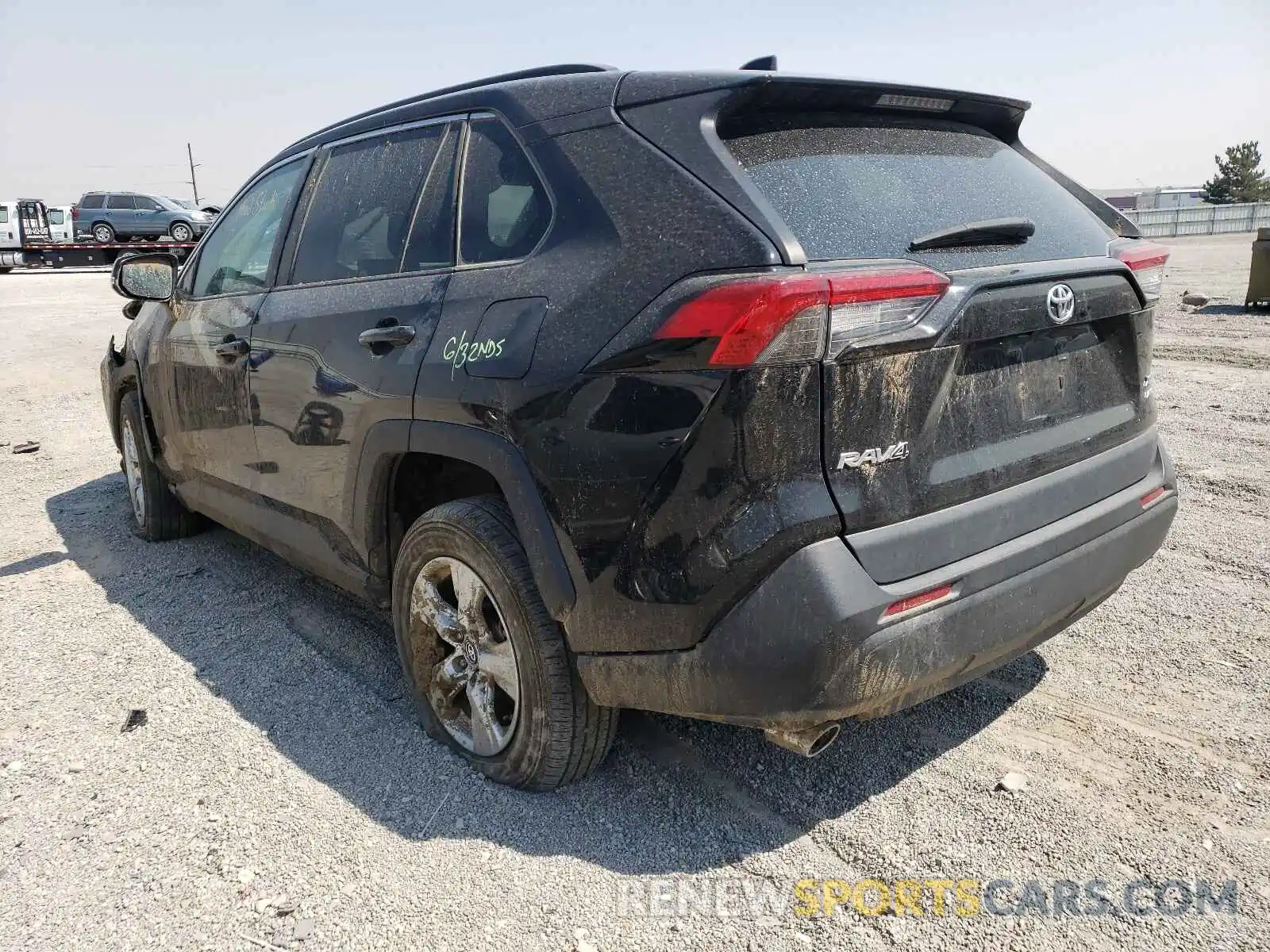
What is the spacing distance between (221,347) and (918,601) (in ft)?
9.76

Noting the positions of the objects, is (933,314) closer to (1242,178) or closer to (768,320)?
(768,320)

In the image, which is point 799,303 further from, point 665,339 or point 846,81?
point 846,81

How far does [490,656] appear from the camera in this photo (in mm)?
2650

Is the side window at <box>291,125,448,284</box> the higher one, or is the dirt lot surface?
Answer: the side window at <box>291,125,448,284</box>

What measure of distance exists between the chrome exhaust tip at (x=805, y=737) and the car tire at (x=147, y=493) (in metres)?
3.80

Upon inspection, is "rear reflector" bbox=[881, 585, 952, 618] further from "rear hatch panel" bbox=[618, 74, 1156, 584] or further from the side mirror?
the side mirror

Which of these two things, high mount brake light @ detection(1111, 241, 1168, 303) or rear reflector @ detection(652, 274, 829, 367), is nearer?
rear reflector @ detection(652, 274, 829, 367)

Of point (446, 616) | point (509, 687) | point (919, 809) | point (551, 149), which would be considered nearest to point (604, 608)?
point (509, 687)

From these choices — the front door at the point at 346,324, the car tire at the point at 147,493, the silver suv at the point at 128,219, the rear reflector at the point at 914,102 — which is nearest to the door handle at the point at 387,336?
the front door at the point at 346,324

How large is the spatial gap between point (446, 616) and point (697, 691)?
98 centimetres

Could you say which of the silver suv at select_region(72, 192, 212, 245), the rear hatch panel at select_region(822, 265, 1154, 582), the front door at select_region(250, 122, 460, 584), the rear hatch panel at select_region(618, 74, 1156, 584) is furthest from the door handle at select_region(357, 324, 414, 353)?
the silver suv at select_region(72, 192, 212, 245)

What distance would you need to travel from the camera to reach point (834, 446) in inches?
78.2

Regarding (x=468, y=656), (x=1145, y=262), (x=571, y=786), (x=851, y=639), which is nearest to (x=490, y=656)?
(x=468, y=656)

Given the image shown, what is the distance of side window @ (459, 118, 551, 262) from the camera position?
8.23 ft
